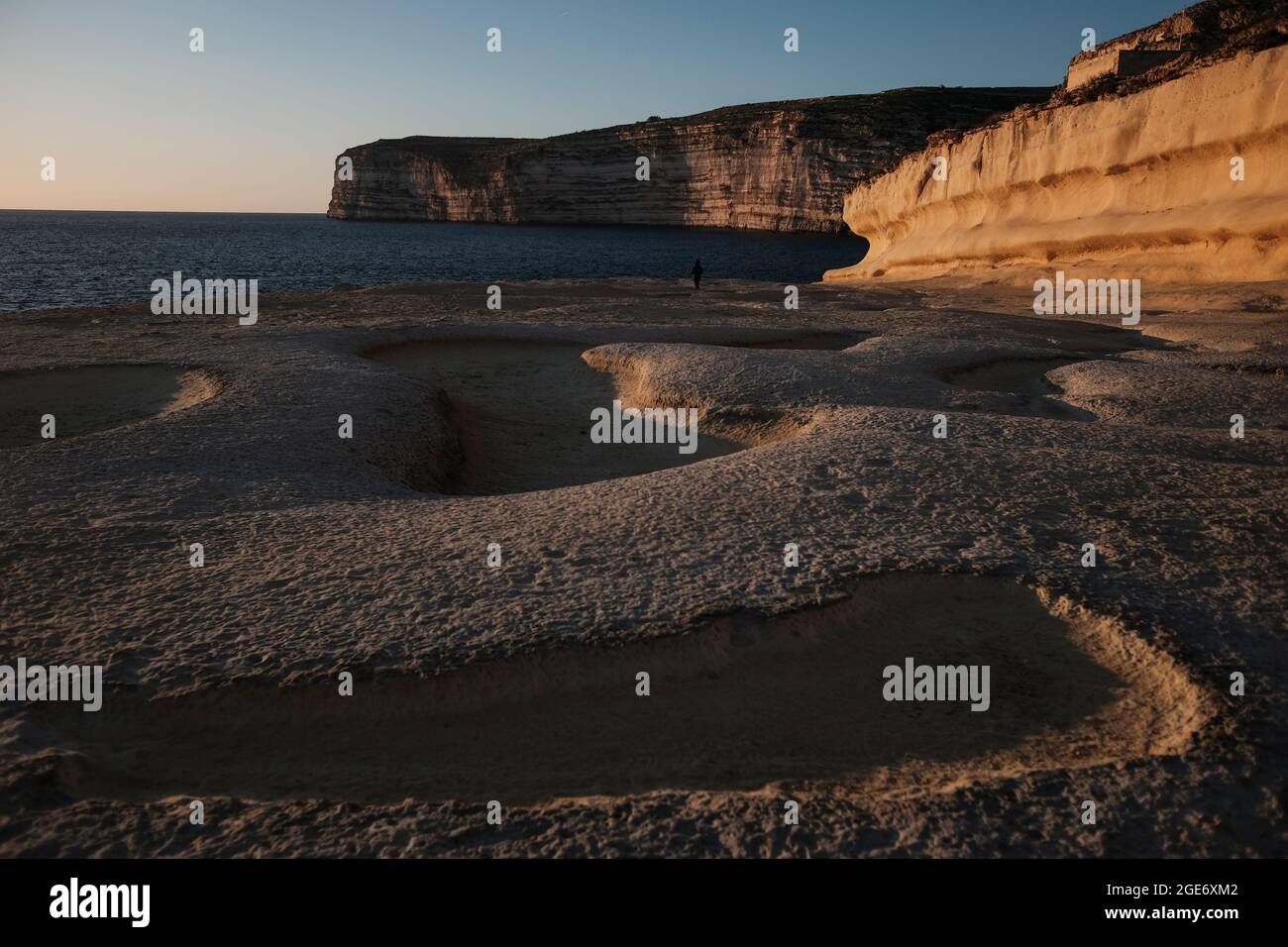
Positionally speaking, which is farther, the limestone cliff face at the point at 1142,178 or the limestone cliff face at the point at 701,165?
the limestone cliff face at the point at 701,165

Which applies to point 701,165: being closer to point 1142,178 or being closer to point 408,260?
point 408,260

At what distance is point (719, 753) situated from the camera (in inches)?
163

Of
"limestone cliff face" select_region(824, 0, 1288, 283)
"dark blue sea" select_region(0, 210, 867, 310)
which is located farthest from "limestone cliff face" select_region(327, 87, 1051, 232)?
"limestone cliff face" select_region(824, 0, 1288, 283)

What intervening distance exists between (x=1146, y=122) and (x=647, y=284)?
14.5m

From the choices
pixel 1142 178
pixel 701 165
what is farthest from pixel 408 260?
pixel 1142 178

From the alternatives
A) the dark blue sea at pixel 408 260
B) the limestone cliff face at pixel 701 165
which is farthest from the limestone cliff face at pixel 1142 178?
the limestone cliff face at pixel 701 165

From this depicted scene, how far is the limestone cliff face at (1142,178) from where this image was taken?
18484 mm

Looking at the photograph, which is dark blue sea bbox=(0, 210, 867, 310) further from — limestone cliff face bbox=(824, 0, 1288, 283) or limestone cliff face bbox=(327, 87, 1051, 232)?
limestone cliff face bbox=(824, 0, 1288, 283)

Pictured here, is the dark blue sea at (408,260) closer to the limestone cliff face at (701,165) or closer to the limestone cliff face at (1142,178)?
the limestone cliff face at (701,165)

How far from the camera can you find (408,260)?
2913 inches

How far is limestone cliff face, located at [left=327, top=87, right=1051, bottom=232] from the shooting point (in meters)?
85.3

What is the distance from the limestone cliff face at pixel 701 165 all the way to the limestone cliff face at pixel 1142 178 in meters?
40.6

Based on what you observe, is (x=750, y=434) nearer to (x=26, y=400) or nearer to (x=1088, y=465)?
(x=1088, y=465)
